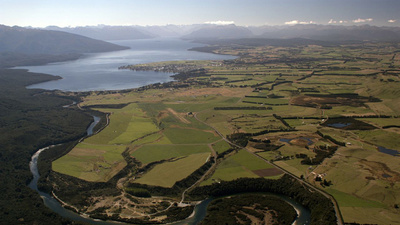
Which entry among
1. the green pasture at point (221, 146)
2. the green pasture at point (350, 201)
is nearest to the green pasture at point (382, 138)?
the green pasture at point (350, 201)

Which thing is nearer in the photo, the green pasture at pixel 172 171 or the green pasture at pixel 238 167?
the green pasture at pixel 172 171

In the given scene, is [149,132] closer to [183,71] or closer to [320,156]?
[320,156]

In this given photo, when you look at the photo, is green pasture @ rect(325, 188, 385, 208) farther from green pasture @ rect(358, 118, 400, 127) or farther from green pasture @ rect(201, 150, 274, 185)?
green pasture @ rect(358, 118, 400, 127)

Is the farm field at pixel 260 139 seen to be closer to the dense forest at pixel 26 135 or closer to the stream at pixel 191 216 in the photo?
the stream at pixel 191 216

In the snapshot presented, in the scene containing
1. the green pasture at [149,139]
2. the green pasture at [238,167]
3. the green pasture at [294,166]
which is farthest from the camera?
the green pasture at [149,139]

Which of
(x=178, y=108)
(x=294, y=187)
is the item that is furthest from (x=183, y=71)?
(x=294, y=187)

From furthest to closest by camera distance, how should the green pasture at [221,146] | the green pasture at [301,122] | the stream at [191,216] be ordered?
the green pasture at [301,122]
the green pasture at [221,146]
the stream at [191,216]

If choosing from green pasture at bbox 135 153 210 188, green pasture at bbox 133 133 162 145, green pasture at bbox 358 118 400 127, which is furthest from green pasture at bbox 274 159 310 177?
green pasture at bbox 358 118 400 127
